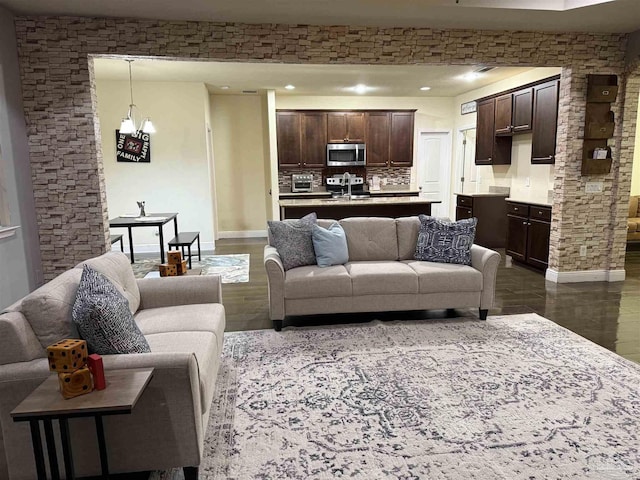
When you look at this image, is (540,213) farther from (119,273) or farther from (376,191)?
(119,273)

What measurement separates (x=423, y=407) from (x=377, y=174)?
6876 mm

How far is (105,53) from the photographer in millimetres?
3904

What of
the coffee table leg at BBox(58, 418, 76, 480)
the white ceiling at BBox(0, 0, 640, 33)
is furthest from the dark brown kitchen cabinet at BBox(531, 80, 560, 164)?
the coffee table leg at BBox(58, 418, 76, 480)

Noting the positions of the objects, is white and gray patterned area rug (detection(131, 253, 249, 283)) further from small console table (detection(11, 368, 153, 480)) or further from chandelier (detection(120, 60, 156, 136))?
small console table (detection(11, 368, 153, 480))

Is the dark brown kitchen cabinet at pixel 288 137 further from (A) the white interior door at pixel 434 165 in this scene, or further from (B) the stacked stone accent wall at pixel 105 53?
(B) the stacked stone accent wall at pixel 105 53

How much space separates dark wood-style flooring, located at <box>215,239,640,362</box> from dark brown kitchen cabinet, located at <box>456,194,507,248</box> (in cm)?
140

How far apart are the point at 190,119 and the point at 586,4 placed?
5.52 m

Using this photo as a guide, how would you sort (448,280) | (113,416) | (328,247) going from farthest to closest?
(328,247), (448,280), (113,416)

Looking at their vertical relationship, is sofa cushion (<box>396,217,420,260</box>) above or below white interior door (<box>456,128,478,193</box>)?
below

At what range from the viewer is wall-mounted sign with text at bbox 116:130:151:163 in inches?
270

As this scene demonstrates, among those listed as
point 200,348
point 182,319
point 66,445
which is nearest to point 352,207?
point 182,319

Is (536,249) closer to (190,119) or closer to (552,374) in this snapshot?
(552,374)

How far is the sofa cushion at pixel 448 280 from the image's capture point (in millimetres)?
3721

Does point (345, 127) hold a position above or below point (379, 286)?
above
